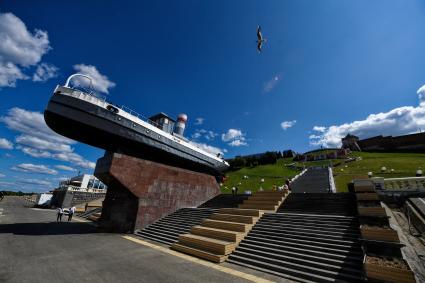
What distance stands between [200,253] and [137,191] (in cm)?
752

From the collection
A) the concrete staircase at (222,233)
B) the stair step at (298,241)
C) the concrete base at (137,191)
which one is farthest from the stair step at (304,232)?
the concrete base at (137,191)

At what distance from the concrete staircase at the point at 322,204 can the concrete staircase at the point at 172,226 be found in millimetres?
5806

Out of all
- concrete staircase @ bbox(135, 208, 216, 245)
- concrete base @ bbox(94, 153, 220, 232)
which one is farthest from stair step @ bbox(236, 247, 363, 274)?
concrete base @ bbox(94, 153, 220, 232)

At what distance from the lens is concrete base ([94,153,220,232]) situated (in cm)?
1466

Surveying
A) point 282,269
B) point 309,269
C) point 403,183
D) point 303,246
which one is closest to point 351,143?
point 403,183

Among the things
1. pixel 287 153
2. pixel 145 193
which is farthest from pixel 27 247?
pixel 287 153

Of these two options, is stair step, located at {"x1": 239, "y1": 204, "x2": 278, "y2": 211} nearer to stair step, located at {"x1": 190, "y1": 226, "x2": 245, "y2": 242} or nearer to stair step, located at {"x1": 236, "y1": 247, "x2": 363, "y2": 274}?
stair step, located at {"x1": 190, "y1": 226, "x2": 245, "y2": 242}

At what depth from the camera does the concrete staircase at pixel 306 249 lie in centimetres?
718

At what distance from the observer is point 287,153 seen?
85.8 m

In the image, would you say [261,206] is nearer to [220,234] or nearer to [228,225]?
[228,225]

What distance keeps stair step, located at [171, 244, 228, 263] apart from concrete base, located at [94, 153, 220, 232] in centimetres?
537

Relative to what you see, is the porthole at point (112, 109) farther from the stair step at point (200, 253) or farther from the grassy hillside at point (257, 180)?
the grassy hillside at point (257, 180)

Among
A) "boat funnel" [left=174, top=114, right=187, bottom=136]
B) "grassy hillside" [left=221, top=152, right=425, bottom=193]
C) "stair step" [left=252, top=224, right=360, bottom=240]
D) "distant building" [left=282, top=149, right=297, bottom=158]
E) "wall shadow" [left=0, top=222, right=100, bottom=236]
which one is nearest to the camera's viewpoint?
"stair step" [left=252, top=224, right=360, bottom=240]

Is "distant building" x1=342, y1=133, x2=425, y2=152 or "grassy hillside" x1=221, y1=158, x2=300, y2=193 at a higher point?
"distant building" x1=342, y1=133, x2=425, y2=152
